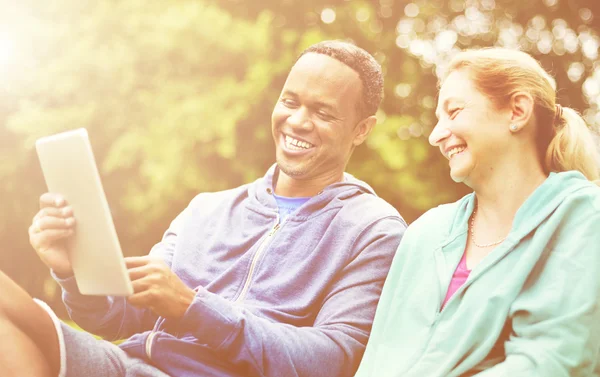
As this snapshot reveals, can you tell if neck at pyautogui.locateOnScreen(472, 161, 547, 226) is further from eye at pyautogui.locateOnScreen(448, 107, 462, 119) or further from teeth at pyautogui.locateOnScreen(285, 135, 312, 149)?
teeth at pyautogui.locateOnScreen(285, 135, 312, 149)

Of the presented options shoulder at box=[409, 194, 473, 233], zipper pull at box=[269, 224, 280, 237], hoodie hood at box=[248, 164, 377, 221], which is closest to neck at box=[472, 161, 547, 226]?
shoulder at box=[409, 194, 473, 233]

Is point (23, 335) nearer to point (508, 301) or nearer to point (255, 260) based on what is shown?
point (255, 260)

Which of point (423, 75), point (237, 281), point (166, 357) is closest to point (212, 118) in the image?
point (423, 75)

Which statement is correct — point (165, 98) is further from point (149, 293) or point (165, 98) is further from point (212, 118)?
point (149, 293)

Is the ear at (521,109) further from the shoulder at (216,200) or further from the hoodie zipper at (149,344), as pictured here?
the hoodie zipper at (149,344)

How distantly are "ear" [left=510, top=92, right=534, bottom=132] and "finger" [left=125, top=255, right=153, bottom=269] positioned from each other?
32.0 inches

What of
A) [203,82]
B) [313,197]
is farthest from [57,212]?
[203,82]

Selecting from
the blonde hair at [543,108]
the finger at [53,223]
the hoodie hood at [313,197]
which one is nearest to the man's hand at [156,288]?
the finger at [53,223]

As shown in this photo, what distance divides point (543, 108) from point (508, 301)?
17.1 inches

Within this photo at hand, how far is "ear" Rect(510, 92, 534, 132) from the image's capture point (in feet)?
4.79

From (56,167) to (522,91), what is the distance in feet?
3.19

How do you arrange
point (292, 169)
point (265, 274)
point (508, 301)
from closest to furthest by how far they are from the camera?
point (508, 301) → point (265, 274) → point (292, 169)

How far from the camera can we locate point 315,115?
5.86 ft

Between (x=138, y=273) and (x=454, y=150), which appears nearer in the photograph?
(x=138, y=273)
